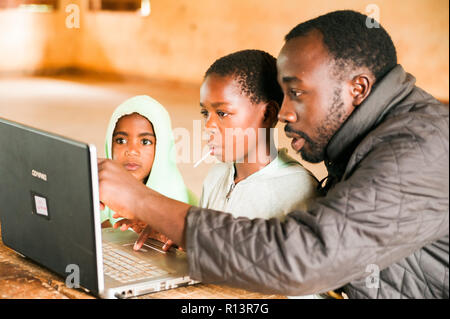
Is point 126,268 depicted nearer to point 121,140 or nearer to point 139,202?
point 139,202

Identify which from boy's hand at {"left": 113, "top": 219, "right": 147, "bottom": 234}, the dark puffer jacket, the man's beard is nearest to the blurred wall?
boy's hand at {"left": 113, "top": 219, "right": 147, "bottom": 234}

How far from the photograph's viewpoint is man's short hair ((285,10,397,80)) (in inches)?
49.7

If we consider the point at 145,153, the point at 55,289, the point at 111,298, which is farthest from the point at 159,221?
the point at 145,153

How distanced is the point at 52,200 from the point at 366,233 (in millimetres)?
668

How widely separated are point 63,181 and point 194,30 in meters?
10.3

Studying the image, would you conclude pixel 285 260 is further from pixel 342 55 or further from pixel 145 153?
pixel 145 153

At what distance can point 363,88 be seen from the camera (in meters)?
1.27

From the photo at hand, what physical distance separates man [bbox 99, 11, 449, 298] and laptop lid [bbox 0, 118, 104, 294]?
80mm

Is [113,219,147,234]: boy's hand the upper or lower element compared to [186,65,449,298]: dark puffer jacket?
lower

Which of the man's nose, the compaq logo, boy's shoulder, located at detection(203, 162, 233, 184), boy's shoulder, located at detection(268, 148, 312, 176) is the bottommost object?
boy's shoulder, located at detection(203, 162, 233, 184)
